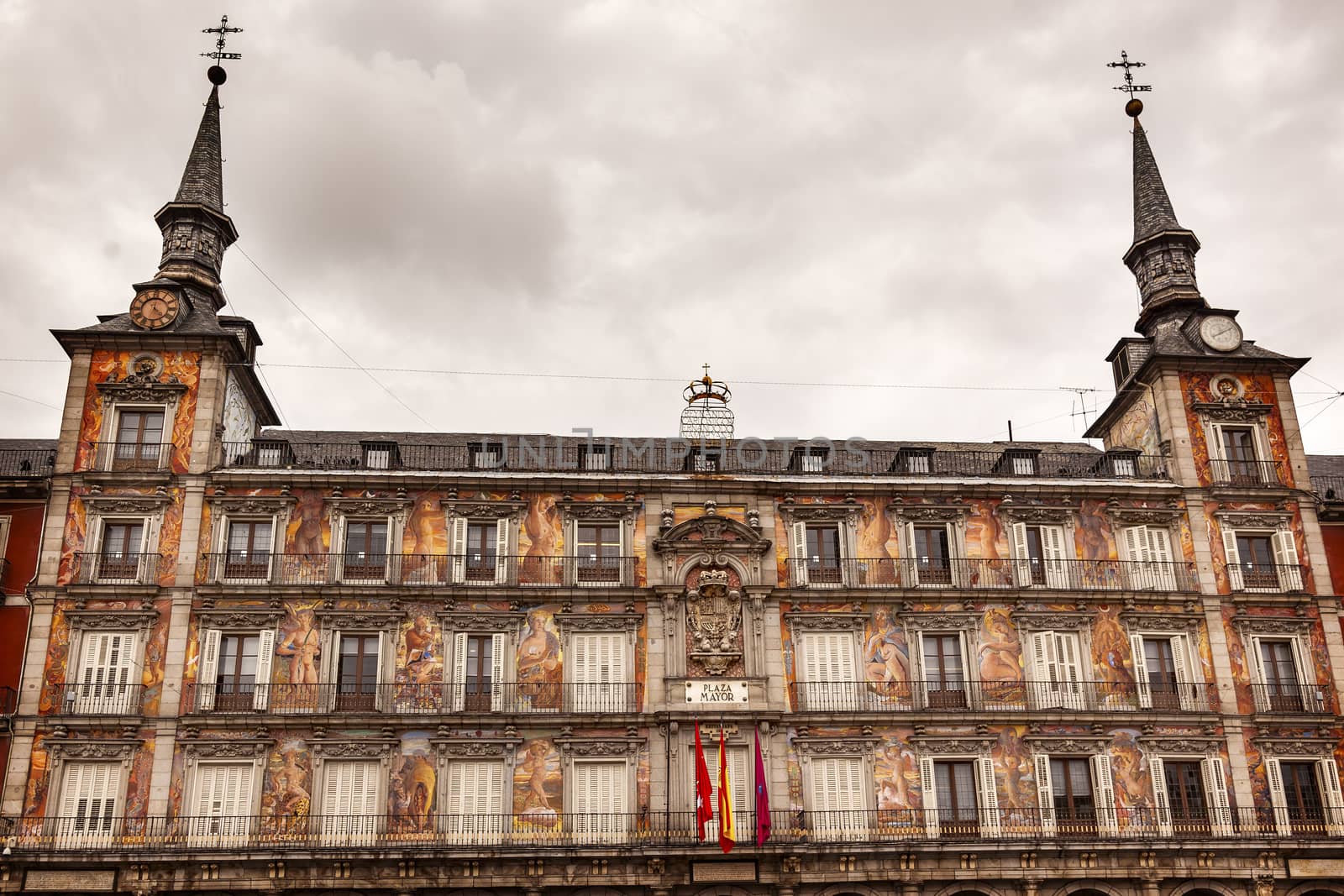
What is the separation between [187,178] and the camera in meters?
52.8

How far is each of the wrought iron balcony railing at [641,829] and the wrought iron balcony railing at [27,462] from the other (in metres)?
12.8

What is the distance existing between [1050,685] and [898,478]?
892 cm

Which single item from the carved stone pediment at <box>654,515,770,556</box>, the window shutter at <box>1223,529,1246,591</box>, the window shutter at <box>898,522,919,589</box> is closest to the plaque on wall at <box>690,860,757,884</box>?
the carved stone pediment at <box>654,515,770,556</box>

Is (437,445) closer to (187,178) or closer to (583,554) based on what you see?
(583,554)

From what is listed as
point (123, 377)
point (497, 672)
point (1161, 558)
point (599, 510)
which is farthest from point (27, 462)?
point (1161, 558)

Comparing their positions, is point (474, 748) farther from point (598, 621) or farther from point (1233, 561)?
point (1233, 561)

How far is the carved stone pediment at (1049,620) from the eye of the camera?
44875 millimetres

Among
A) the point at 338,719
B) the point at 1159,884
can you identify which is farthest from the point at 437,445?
the point at 1159,884

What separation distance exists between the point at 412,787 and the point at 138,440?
51.5 feet

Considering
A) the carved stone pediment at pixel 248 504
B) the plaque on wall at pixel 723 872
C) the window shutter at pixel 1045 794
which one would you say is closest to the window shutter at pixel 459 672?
the carved stone pediment at pixel 248 504

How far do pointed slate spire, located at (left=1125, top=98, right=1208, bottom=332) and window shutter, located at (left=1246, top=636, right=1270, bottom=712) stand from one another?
14.7 meters

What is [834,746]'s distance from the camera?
140 ft

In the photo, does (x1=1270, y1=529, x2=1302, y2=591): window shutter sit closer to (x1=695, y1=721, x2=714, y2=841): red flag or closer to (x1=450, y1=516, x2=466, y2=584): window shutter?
(x1=695, y1=721, x2=714, y2=841): red flag

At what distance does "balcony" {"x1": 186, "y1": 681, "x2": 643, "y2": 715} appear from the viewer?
41.9m
